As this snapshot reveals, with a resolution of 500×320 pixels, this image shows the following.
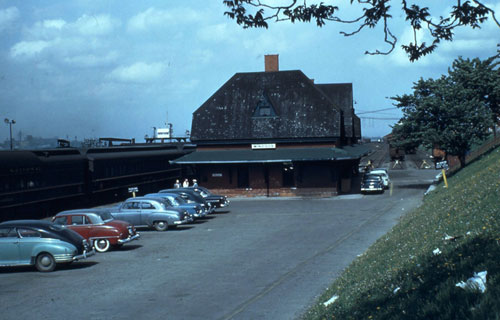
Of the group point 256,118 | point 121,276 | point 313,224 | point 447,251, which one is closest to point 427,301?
point 447,251

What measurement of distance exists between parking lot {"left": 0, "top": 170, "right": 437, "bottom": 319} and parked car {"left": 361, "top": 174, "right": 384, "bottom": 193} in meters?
16.2

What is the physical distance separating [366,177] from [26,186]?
93.0 feet

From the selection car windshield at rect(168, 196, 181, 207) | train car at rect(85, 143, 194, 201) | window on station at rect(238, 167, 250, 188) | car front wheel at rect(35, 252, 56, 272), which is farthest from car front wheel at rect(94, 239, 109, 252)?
window on station at rect(238, 167, 250, 188)

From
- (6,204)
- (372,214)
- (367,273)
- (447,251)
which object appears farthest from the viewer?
(372,214)

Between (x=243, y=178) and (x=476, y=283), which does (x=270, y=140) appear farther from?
(x=476, y=283)

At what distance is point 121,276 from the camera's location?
17.6m

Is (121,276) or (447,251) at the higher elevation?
(447,251)

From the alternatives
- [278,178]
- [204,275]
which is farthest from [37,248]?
[278,178]

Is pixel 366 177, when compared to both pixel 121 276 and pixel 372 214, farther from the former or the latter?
pixel 121 276

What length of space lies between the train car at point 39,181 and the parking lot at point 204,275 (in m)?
6.39

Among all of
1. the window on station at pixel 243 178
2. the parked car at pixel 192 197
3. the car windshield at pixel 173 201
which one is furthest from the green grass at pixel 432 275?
the window on station at pixel 243 178

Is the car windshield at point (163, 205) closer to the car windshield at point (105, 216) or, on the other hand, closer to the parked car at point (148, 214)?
the parked car at point (148, 214)

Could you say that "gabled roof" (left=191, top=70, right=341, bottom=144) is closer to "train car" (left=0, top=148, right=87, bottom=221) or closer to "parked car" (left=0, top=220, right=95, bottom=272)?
"train car" (left=0, top=148, right=87, bottom=221)

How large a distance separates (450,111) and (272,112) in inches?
589
